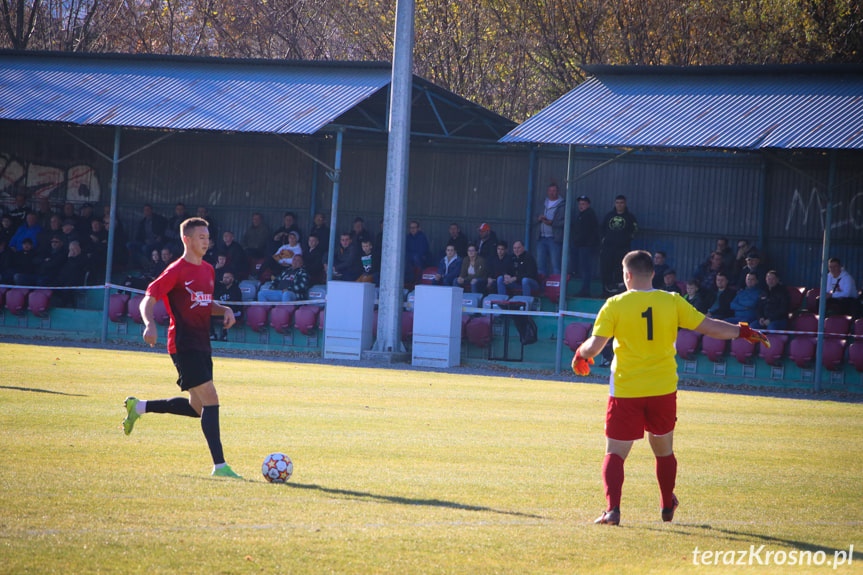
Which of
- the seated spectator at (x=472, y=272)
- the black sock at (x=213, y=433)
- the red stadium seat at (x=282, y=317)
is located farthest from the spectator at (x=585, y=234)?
the black sock at (x=213, y=433)

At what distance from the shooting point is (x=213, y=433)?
757cm

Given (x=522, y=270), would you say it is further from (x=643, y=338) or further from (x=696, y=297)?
(x=643, y=338)

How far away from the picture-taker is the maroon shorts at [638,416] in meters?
6.46

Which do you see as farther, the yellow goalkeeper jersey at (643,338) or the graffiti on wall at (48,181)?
the graffiti on wall at (48,181)

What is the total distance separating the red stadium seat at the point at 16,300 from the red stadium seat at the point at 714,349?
15451 millimetres

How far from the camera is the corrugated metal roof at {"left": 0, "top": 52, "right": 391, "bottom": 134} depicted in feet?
70.3

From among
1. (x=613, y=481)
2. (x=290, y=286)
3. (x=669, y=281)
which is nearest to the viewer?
(x=613, y=481)

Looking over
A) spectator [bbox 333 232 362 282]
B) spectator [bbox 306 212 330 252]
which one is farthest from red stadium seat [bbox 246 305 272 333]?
spectator [bbox 306 212 330 252]

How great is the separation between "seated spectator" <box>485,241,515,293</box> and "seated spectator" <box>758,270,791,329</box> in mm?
5560

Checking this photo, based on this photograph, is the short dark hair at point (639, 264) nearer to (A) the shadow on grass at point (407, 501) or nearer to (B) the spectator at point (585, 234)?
(A) the shadow on grass at point (407, 501)

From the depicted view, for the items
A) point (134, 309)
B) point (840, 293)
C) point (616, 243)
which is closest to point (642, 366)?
point (840, 293)

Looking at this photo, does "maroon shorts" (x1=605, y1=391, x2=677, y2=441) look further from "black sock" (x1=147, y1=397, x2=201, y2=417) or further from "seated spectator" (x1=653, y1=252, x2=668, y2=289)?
"seated spectator" (x1=653, y1=252, x2=668, y2=289)

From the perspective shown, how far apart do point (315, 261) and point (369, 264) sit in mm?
1409

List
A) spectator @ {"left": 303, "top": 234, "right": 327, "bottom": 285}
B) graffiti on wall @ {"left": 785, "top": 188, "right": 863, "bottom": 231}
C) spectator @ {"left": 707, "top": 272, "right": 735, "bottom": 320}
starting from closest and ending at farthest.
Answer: spectator @ {"left": 707, "top": 272, "right": 735, "bottom": 320} < graffiti on wall @ {"left": 785, "top": 188, "right": 863, "bottom": 231} < spectator @ {"left": 303, "top": 234, "right": 327, "bottom": 285}
